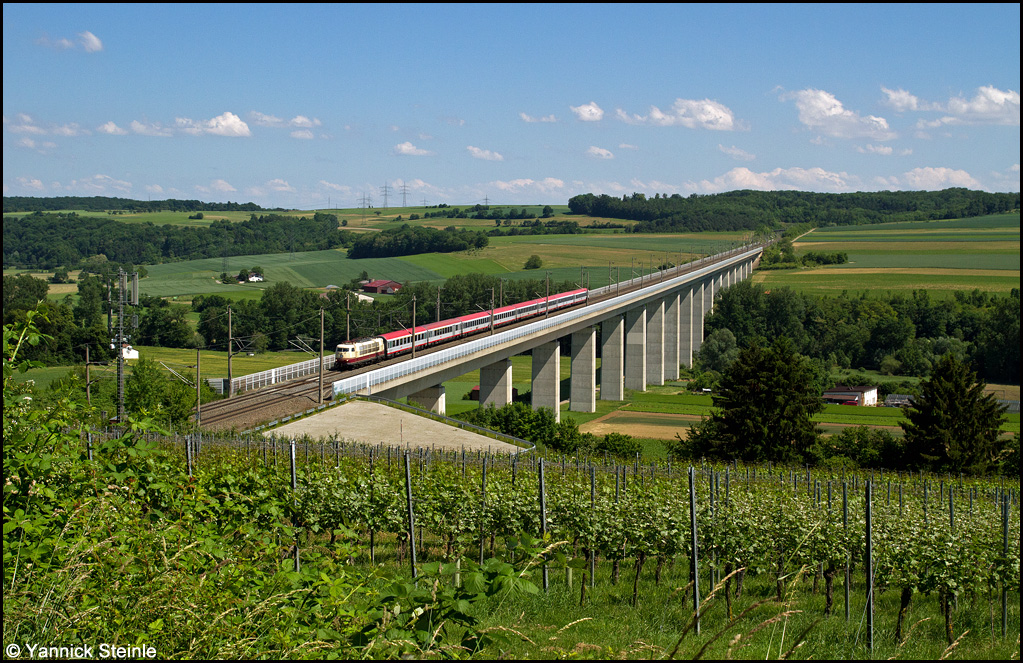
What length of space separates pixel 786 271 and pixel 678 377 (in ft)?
217

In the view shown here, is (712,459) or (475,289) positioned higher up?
(475,289)

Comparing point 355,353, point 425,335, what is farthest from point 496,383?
point 355,353

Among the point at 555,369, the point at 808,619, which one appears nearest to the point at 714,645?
the point at 808,619

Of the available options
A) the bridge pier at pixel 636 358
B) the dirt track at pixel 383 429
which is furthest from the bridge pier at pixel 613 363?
the dirt track at pixel 383 429

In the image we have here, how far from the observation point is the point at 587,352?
2955 inches

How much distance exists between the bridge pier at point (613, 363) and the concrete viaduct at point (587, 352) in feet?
0.31

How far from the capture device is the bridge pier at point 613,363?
8244 cm

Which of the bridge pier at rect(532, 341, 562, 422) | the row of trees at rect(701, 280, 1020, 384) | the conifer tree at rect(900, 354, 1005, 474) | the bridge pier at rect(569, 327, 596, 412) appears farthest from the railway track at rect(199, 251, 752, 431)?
the row of trees at rect(701, 280, 1020, 384)

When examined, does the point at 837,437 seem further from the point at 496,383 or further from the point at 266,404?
the point at 266,404

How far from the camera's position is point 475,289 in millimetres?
110188

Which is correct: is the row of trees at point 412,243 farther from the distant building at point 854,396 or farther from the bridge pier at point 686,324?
the distant building at point 854,396

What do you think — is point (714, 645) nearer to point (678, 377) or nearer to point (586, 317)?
point (586, 317)

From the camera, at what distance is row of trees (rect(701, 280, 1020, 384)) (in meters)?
89.4

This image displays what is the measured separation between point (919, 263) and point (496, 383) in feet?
367
